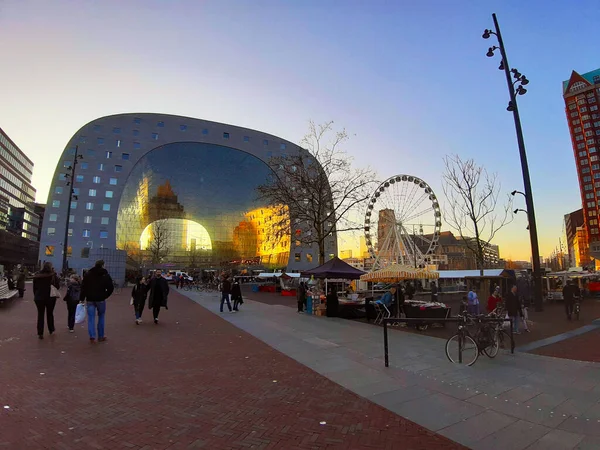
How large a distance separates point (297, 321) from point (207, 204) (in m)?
80.8

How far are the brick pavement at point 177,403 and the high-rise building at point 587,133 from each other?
490ft

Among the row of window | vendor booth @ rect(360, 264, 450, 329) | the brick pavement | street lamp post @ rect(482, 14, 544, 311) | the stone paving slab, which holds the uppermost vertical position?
the row of window

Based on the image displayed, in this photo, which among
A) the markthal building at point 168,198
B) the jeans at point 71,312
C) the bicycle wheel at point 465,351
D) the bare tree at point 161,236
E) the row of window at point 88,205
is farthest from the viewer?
the bare tree at point 161,236

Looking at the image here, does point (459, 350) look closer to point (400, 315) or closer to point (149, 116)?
point (400, 315)

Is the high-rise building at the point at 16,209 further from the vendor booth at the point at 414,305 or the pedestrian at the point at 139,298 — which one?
the vendor booth at the point at 414,305

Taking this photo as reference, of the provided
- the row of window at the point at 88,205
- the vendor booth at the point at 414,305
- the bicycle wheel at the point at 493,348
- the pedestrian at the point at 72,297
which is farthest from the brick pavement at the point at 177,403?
the row of window at the point at 88,205

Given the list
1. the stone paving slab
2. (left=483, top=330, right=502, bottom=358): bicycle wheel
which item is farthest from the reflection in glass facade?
(left=483, top=330, right=502, bottom=358): bicycle wheel

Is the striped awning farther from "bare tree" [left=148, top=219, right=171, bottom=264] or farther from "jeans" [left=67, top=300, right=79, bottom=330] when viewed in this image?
"bare tree" [left=148, top=219, right=171, bottom=264]

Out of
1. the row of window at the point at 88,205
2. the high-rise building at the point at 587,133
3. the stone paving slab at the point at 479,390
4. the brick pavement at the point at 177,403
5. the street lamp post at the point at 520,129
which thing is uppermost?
the high-rise building at the point at 587,133

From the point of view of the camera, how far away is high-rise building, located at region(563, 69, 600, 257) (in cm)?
12150

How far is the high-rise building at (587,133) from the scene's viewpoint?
121500 mm

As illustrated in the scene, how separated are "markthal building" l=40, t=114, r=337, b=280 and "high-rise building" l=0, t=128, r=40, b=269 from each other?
21980 mm

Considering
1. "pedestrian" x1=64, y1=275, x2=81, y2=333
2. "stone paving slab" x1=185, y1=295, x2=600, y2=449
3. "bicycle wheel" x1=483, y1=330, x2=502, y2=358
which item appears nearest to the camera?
"stone paving slab" x1=185, y1=295, x2=600, y2=449

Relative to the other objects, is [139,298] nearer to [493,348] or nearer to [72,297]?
[72,297]
